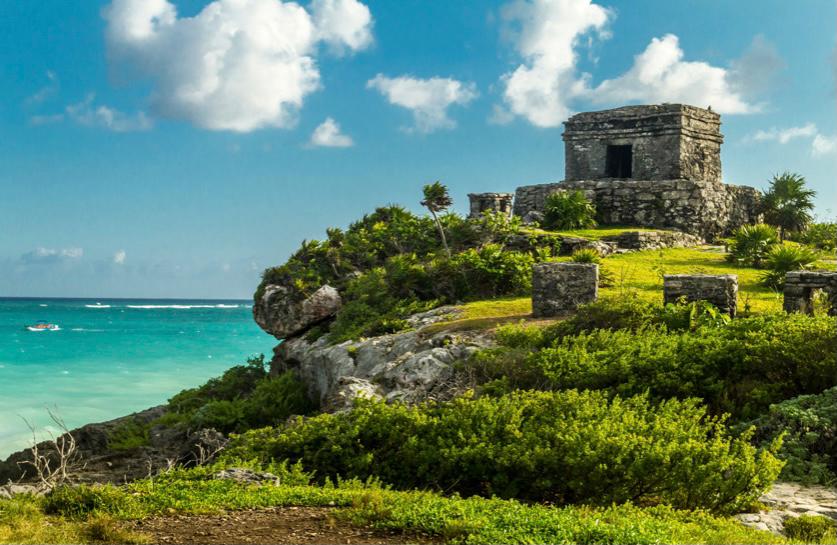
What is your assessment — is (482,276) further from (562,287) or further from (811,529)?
(811,529)

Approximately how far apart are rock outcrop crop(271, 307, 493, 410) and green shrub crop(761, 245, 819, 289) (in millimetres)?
7006

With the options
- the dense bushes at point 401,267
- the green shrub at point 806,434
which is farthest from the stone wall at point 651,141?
the green shrub at point 806,434

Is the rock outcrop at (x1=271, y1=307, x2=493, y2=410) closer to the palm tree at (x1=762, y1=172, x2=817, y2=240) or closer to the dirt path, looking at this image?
the dirt path

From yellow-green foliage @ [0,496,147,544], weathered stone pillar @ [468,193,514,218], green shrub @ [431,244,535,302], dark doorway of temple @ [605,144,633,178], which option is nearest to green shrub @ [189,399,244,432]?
green shrub @ [431,244,535,302]

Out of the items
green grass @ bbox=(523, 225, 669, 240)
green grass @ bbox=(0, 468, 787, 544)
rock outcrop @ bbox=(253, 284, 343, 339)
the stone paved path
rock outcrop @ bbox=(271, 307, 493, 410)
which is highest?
green grass @ bbox=(523, 225, 669, 240)

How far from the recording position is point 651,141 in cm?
2723

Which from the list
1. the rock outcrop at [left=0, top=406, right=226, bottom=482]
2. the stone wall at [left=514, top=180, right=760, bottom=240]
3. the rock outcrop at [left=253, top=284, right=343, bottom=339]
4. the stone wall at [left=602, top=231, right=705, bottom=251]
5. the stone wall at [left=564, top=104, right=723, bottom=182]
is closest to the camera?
the rock outcrop at [left=0, top=406, right=226, bottom=482]

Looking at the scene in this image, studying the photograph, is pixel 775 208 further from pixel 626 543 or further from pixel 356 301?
pixel 626 543

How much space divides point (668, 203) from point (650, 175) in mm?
2149

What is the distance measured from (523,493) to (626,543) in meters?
2.50

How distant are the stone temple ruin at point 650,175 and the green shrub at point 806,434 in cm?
1574

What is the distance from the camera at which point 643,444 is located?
26.5 feet

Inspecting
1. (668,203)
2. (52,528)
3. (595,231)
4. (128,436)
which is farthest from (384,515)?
(668,203)

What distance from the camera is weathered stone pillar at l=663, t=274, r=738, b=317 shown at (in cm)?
1392
